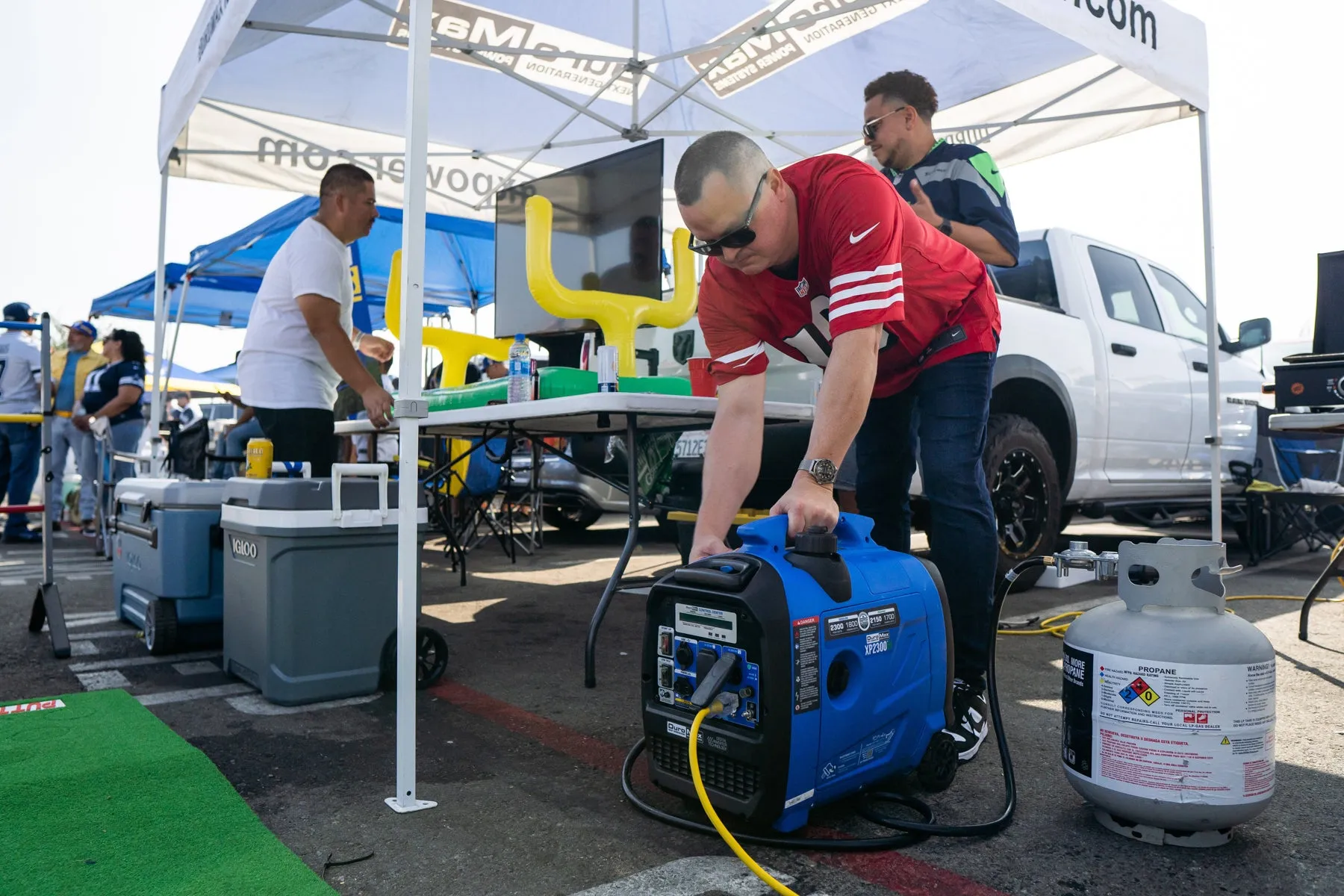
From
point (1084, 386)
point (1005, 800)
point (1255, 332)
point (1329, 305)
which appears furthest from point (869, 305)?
point (1255, 332)

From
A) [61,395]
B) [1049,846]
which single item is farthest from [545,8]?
[61,395]

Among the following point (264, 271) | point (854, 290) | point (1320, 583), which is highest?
point (264, 271)

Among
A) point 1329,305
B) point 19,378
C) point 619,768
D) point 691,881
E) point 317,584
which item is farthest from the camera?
point 19,378

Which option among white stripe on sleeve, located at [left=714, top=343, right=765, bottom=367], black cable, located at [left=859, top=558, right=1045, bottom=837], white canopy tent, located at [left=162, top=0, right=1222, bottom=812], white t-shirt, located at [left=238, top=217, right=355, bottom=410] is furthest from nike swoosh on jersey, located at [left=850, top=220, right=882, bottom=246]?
white canopy tent, located at [left=162, top=0, right=1222, bottom=812]

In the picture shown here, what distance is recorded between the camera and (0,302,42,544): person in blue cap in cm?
632

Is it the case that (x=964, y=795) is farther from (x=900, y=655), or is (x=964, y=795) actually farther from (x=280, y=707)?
(x=280, y=707)

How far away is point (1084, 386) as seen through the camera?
14.3 feet

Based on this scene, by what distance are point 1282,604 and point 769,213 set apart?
12.3 ft

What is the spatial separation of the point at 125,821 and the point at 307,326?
179 cm

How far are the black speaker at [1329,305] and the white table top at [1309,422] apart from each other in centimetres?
30

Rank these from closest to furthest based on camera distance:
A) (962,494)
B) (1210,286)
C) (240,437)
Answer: (962,494) → (1210,286) → (240,437)

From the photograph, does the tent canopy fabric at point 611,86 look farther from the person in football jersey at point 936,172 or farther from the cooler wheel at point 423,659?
the cooler wheel at point 423,659

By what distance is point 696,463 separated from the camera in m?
3.92

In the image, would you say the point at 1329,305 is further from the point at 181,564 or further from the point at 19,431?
the point at 19,431
